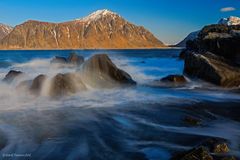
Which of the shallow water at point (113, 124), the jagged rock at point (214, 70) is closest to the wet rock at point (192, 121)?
the shallow water at point (113, 124)

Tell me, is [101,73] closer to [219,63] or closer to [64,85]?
[64,85]

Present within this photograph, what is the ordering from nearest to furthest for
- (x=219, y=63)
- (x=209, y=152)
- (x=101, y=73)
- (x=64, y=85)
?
(x=209, y=152) < (x=64, y=85) < (x=101, y=73) < (x=219, y=63)

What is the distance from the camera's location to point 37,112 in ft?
A: 46.3

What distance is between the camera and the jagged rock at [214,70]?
2198cm

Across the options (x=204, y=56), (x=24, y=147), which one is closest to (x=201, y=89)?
(x=204, y=56)

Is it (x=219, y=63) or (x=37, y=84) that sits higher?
(x=219, y=63)

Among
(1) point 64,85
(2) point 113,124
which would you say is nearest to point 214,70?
(1) point 64,85

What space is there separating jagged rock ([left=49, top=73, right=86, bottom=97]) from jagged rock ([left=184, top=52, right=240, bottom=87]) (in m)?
8.66

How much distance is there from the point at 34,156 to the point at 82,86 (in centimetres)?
1144

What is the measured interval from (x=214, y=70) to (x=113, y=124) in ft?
42.3

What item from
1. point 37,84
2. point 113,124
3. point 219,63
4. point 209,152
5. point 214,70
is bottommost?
point 113,124

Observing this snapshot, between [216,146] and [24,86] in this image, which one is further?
[24,86]

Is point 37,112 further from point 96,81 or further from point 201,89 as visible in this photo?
point 201,89

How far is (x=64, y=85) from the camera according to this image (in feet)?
62.3
